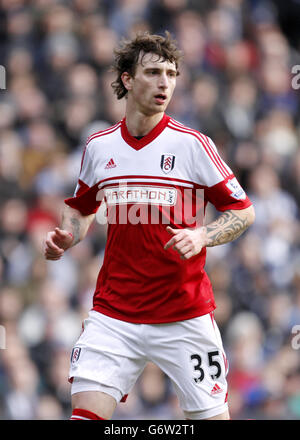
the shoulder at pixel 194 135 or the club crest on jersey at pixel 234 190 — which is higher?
the shoulder at pixel 194 135

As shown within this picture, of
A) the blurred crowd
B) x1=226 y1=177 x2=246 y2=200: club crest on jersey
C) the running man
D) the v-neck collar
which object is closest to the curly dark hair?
the running man

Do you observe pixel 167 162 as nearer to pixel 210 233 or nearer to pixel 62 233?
pixel 210 233

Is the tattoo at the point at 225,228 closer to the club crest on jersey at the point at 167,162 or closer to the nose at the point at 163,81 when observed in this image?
the club crest on jersey at the point at 167,162

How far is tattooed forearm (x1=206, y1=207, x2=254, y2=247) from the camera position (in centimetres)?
488

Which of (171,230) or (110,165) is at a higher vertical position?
(110,165)

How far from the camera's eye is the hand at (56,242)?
507 cm

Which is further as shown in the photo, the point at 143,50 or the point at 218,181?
the point at 143,50

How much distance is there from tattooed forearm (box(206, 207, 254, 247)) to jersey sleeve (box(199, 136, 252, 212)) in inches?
2.1

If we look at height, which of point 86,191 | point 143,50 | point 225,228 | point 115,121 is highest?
point 143,50

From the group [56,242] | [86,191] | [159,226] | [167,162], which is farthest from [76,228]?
[167,162]

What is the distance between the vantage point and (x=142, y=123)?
521 centimetres

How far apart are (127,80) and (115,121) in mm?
5082

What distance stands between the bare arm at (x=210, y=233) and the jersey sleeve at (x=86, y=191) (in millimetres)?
843

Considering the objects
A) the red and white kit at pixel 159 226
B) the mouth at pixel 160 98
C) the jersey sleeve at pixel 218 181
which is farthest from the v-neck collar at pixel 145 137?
the jersey sleeve at pixel 218 181
